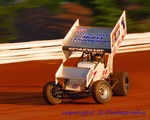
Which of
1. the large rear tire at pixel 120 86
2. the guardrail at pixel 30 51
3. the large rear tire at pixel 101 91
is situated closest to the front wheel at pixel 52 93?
the large rear tire at pixel 101 91

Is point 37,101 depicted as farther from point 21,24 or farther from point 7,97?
point 21,24

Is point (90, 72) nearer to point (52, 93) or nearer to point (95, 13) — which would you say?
point (52, 93)

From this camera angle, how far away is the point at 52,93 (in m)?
11.1

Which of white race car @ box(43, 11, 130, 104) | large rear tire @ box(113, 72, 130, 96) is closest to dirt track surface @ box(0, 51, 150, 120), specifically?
large rear tire @ box(113, 72, 130, 96)

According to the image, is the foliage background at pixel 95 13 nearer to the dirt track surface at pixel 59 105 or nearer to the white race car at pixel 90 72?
the dirt track surface at pixel 59 105

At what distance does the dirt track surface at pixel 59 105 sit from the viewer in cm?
994

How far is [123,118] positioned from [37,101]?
2.88m

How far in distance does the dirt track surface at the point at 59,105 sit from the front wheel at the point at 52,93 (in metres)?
0.14

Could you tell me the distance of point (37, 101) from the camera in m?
11.7

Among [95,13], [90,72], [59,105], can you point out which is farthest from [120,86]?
[95,13]

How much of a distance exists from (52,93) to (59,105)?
0.31 meters

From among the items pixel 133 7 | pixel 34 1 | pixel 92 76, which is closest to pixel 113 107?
pixel 92 76

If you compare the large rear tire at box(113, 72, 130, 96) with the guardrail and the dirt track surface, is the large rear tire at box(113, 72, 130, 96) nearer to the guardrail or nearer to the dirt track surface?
the dirt track surface

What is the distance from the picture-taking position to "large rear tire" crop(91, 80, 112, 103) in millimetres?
10680
